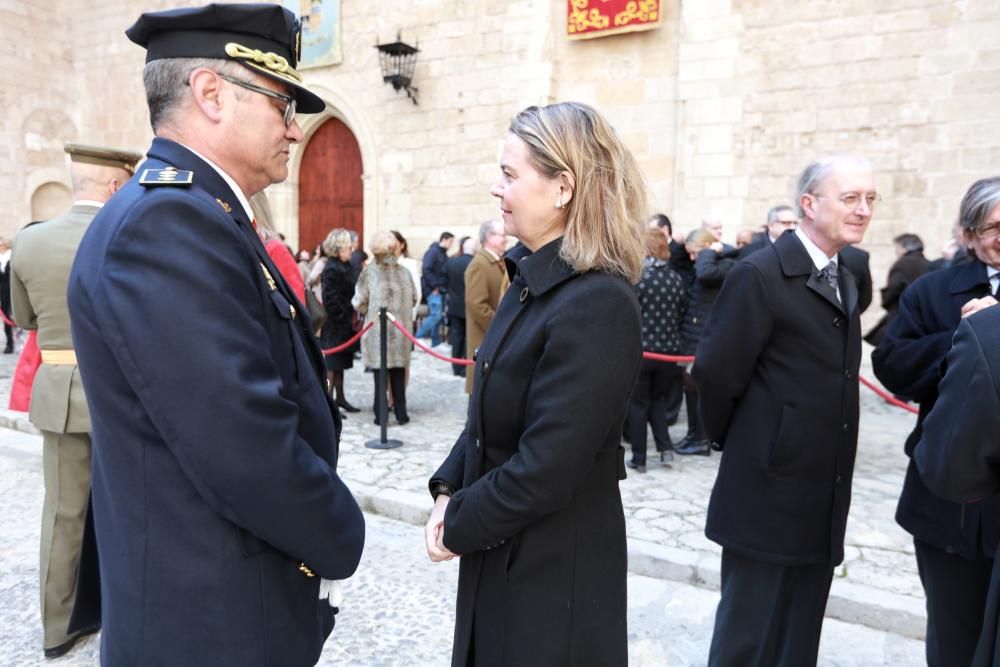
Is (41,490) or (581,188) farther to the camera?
(41,490)

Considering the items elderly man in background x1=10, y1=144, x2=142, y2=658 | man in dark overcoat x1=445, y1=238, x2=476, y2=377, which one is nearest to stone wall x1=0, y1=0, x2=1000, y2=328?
man in dark overcoat x1=445, y1=238, x2=476, y2=377

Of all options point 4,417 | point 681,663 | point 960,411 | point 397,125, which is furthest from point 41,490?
point 397,125

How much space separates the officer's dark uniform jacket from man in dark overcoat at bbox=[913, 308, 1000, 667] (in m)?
A: 1.29

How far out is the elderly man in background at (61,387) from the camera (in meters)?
2.91

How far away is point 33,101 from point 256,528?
698 inches

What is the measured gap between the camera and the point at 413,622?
127 inches

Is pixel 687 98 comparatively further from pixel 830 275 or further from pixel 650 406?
pixel 830 275

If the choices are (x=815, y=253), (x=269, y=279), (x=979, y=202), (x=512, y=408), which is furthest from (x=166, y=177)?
(x=979, y=202)

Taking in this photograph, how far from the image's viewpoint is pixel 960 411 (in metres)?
1.47

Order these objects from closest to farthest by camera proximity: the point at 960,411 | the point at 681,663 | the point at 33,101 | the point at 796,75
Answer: the point at 960,411, the point at 681,663, the point at 796,75, the point at 33,101

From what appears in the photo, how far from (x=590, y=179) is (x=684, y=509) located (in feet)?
11.3

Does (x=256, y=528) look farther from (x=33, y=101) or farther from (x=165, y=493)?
(x=33, y=101)

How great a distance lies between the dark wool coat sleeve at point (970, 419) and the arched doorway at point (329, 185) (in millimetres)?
12792

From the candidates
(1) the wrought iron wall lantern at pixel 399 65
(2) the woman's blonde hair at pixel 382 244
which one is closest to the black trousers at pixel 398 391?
(2) the woman's blonde hair at pixel 382 244
